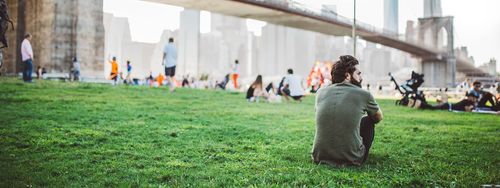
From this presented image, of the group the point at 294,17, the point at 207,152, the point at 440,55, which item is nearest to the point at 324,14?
the point at 294,17

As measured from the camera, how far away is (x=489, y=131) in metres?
6.43

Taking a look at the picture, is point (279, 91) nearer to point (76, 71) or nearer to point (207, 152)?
point (207, 152)

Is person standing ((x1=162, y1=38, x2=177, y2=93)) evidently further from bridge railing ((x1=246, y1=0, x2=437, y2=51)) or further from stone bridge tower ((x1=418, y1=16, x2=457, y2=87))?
stone bridge tower ((x1=418, y1=16, x2=457, y2=87))

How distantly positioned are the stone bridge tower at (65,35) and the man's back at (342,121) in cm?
1954

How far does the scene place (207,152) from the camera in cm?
410

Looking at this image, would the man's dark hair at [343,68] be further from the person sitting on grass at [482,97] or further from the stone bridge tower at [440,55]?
the stone bridge tower at [440,55]

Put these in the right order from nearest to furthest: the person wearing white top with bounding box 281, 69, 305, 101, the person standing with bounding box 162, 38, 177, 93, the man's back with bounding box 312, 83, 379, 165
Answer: the man's back with bounding box 312, 83, 379, 165, the person standing with bounding box 162, 38, 177, 93, the person wearing white top with bounding box 281, 69, 305, 101

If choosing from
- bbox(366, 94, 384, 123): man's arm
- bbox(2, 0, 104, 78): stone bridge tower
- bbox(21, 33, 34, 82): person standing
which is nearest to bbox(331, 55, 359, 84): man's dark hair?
bbox(366, 94, 384, 123): man's arm

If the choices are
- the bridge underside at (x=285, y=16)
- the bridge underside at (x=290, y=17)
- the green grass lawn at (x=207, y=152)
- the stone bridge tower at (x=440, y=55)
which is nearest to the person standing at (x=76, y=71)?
the bridge underside at (x=290, y=17)

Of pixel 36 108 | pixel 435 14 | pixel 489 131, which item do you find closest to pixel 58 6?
pixel 36 108

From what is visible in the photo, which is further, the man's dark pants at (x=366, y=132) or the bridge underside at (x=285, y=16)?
the bridge underside at (x=285, y=16)

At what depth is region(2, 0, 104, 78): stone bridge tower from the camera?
20641 mm

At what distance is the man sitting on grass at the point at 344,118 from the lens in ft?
11.0

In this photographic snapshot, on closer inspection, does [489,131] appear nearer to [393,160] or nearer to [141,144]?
[393,160]
